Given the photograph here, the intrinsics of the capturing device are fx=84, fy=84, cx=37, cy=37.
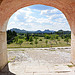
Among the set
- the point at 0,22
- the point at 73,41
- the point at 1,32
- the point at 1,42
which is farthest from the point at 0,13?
the point at 73,41

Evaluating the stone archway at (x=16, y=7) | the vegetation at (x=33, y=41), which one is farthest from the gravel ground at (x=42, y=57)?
the vegetation at (x=33, y=41)

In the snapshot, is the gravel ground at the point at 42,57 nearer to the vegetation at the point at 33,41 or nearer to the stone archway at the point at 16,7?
the stone archway at the point at 16,7

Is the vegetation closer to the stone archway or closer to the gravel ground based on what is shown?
the gravel ground

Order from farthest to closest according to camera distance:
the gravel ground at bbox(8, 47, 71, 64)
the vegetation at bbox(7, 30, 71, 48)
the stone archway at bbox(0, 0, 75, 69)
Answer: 1. the vegetation at bbox(7, 30, 71, 48)
2. the gravel ground at bbox(8, 47, 71, 64)
3. the stone archway at bbox(0, 0, 75, 69)

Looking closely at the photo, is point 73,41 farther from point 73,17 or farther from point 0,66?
point 0,66

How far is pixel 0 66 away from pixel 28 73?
1.18 metres

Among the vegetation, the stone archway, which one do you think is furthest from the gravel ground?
the vegetation

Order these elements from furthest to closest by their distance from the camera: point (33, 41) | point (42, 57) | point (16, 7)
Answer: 1. point (33, 41)
2. point (42, 57)
3. point (16, 7)

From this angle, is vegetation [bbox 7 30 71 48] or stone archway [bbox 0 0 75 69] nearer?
stone archway [bbox 0 0 75 69]

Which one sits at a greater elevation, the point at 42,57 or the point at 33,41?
the point at 33,41

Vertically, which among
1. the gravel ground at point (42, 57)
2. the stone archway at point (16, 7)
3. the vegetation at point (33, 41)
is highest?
the stone archway at point (16, 7)

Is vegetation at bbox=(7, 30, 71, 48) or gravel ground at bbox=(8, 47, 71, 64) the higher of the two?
vegetation at bbox=(7, 30, 71, 48)

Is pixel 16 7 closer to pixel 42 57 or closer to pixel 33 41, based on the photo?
pixel 42 57

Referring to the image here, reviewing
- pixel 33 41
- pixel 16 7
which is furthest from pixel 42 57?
pixel 33 41
